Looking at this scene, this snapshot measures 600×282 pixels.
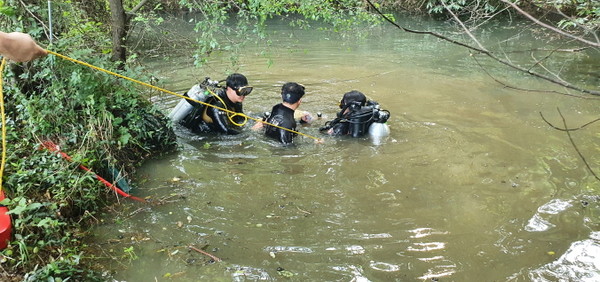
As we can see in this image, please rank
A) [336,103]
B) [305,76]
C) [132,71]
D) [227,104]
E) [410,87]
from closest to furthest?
[132,71] < [227,104] < [336,103] < [410,87] < [305,76]

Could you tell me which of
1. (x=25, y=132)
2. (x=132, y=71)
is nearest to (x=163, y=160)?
(x=132, y=71)

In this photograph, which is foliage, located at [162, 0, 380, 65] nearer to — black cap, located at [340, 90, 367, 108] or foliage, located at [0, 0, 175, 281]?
foliage, located at [0, 0, 175, 281]

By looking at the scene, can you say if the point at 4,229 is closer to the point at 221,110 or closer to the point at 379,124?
the point at 221,110

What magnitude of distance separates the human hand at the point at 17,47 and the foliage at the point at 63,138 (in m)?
1.08

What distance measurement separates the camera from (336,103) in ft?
24.7

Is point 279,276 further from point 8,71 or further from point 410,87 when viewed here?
point 410,87

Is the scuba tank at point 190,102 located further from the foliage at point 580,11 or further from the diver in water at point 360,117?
the foliage at point 580,11

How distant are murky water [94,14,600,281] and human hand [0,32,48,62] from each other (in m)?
1.50

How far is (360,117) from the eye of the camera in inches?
225

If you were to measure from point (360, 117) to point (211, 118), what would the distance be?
2.01 meters

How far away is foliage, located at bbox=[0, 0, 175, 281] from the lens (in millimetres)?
2992

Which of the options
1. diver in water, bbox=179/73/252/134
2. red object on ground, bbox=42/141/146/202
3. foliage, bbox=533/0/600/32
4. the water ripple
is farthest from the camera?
diver in water, bbox=179/73/252/134

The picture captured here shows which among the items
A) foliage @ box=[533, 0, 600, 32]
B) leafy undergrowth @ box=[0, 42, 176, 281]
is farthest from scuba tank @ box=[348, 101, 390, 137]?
leafy undergrowth @ box=[0, 42, 176, 281]

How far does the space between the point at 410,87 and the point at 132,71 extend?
18.0 feet
